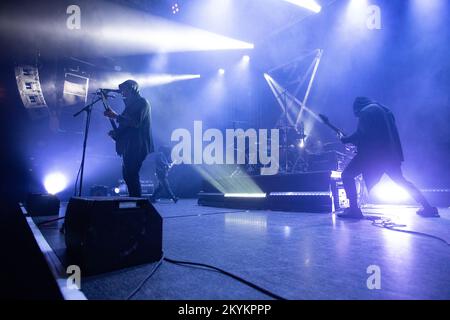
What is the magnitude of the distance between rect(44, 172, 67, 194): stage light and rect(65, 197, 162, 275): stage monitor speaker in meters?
6.71

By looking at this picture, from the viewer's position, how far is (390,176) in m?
3.28

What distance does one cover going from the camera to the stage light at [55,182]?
6.88 m

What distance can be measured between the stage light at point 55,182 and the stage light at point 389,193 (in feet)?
29.8

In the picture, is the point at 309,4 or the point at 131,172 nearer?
the point at 131,172

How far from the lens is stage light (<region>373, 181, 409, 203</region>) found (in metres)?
6.25

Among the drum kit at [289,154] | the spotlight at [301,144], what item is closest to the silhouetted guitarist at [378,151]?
the drum kit at [289,154]

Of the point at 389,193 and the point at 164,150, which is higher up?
the point at 164,150

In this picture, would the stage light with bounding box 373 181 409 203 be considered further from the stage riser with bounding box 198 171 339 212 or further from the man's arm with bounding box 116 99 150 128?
the man's arm with bounding box 116 99 150 128

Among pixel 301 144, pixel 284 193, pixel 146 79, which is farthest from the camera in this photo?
pixel 146 79

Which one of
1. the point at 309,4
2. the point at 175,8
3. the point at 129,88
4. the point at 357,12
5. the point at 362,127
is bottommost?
the point at 362,127

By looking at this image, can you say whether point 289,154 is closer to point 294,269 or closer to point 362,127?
point 362,127

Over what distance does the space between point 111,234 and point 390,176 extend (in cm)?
349

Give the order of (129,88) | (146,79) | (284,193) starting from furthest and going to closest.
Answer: (146,79)
(284,193)
(129,88)

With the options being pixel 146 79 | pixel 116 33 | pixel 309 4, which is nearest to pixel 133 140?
pixel 116 33
